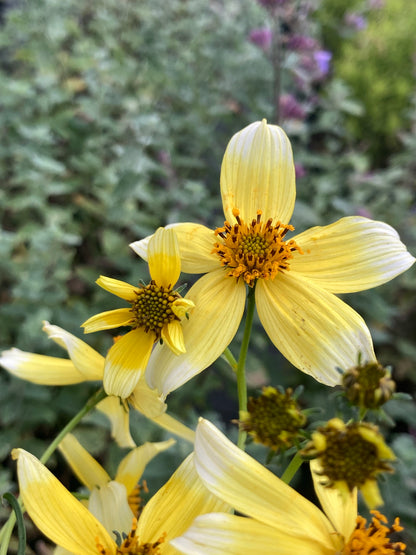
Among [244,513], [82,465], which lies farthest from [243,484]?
[82,465]

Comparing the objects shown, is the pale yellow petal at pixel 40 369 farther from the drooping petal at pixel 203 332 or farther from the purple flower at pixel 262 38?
the purple flower at pixel 262 38

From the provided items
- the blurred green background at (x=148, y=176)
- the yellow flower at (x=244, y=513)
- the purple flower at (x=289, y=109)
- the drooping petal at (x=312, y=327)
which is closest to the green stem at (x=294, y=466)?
the yellow flower at (x=244, y=513)

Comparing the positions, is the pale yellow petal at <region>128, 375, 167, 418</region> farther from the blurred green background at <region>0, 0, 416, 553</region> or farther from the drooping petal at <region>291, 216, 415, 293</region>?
the blurred green background at <region>0, 0, 416, 553</region>

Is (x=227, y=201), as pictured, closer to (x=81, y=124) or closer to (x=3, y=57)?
(x=81, y=124)

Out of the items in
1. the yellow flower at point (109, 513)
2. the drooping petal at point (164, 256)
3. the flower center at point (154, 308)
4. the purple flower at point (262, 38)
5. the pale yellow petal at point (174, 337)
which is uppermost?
the purple flower at point (262, 38)

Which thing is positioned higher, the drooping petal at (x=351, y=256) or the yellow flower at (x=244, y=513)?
the drooping petal at (x=351, y=256)

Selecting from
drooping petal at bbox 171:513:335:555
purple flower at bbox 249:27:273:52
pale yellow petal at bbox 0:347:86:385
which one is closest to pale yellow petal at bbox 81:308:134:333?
pale yellow petal at bbox 0:347:86:385

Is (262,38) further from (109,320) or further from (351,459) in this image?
(351,459)
